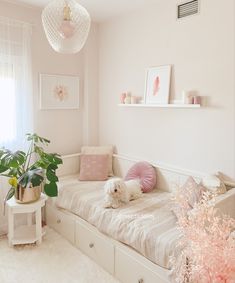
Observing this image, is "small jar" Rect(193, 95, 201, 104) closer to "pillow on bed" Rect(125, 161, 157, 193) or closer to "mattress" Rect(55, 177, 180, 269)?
"pillow on bed" Rect(125, 161, 157, 193)

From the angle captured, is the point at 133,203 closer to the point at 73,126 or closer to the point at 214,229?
the point at 73,126

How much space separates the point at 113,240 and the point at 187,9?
2.33m

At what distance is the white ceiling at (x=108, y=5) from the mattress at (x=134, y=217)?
2.05m

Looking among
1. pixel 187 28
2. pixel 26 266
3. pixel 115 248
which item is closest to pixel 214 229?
pixel 115 248

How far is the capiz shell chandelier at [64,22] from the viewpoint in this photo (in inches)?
65.5

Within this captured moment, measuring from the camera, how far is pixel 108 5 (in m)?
2.98

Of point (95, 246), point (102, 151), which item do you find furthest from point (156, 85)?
point (95, 246)

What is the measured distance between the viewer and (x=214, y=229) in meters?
0.76

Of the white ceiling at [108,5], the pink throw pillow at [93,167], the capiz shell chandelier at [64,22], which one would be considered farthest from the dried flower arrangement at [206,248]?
the white ceiling at [108,5]

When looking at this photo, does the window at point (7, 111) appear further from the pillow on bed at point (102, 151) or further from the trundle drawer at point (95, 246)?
the trundle drawer at point (95, 246)

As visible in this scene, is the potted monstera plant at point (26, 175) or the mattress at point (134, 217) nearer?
the mattress at point (134, 217)

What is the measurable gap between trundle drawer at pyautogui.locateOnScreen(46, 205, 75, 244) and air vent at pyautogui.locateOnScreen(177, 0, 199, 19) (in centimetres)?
240

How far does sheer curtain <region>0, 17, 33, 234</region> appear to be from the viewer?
2.86 meters

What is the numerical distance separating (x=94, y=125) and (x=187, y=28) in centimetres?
179
